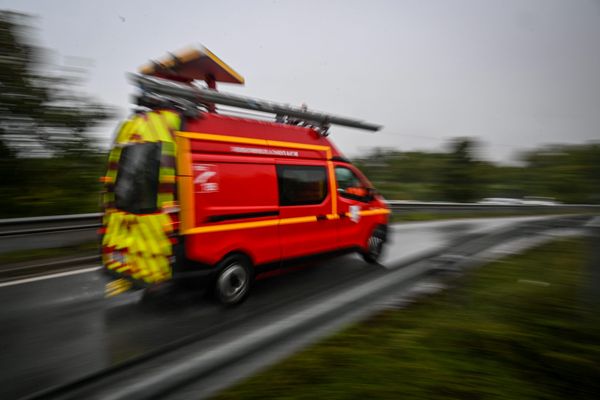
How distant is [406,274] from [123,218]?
11.8 ft

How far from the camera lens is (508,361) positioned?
2.60 m

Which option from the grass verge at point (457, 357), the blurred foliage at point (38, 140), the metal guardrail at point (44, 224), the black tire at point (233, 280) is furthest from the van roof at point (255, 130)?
the blurred foliage at point (38, 140)

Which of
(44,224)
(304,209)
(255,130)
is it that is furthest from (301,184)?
(44,224)

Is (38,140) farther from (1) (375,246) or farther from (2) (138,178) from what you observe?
(1) (375,246)

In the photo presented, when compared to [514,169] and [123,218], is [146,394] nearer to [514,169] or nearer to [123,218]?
[123,218]

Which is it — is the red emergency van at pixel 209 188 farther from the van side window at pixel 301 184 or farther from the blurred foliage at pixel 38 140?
the blurred foliage at pixel 38 140

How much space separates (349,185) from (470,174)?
2696 cm

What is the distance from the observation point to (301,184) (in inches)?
196

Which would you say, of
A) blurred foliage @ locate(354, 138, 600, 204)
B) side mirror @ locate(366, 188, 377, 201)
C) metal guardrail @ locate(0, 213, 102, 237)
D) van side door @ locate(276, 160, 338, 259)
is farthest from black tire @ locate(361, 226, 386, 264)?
blurred foliage @ locate(354, 138, 600, 204)

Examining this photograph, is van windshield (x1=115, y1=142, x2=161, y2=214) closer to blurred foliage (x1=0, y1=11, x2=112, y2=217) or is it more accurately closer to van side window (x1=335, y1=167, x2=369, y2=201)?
van side window (x1=335, y1=167, x2=369, y2=201)

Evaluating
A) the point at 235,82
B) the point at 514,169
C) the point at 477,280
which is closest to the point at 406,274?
the point at 477,280

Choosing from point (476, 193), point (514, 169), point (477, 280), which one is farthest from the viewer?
point (514, 169)

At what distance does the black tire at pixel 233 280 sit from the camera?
4156 mm

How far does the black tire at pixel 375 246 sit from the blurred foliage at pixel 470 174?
1819 centimetres
